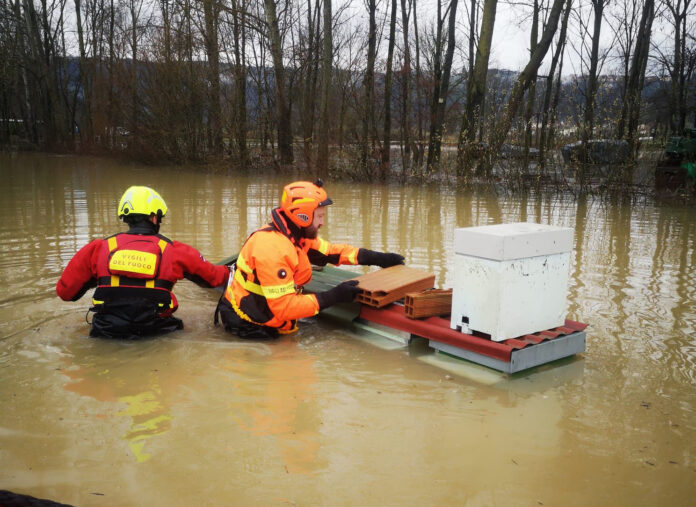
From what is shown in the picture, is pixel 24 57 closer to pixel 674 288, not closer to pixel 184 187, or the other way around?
pixel 184 187

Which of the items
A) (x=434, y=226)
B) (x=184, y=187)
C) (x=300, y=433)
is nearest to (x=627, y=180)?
(x=434, y=226)

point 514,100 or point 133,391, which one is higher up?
point 514,100

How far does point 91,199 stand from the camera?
45.7 ft

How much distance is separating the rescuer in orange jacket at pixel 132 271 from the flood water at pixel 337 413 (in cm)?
20

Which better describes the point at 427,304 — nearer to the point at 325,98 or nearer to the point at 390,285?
the point at 390,285

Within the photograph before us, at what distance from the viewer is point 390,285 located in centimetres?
544

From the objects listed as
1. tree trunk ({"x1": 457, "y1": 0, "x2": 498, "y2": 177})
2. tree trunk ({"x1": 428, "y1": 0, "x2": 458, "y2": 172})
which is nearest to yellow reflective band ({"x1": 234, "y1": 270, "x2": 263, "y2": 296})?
tree trunk ({"x1": 457, "y1": 0, "x2": 498, "y2": 177})

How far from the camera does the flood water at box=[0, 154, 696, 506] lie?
3240 millimetres

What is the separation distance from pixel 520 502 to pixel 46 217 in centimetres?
1029

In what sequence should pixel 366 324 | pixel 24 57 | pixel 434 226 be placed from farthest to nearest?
pixel 24 57
pixel 434 226
pixel 366 324

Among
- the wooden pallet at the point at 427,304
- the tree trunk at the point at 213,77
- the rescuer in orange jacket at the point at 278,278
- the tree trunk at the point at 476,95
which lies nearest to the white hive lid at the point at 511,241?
the wooden pallet at the point at 427,304

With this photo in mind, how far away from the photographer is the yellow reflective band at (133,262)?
4.91 metres

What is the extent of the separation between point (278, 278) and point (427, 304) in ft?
3.90

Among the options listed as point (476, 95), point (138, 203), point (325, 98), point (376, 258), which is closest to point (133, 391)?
point (138, 203)
